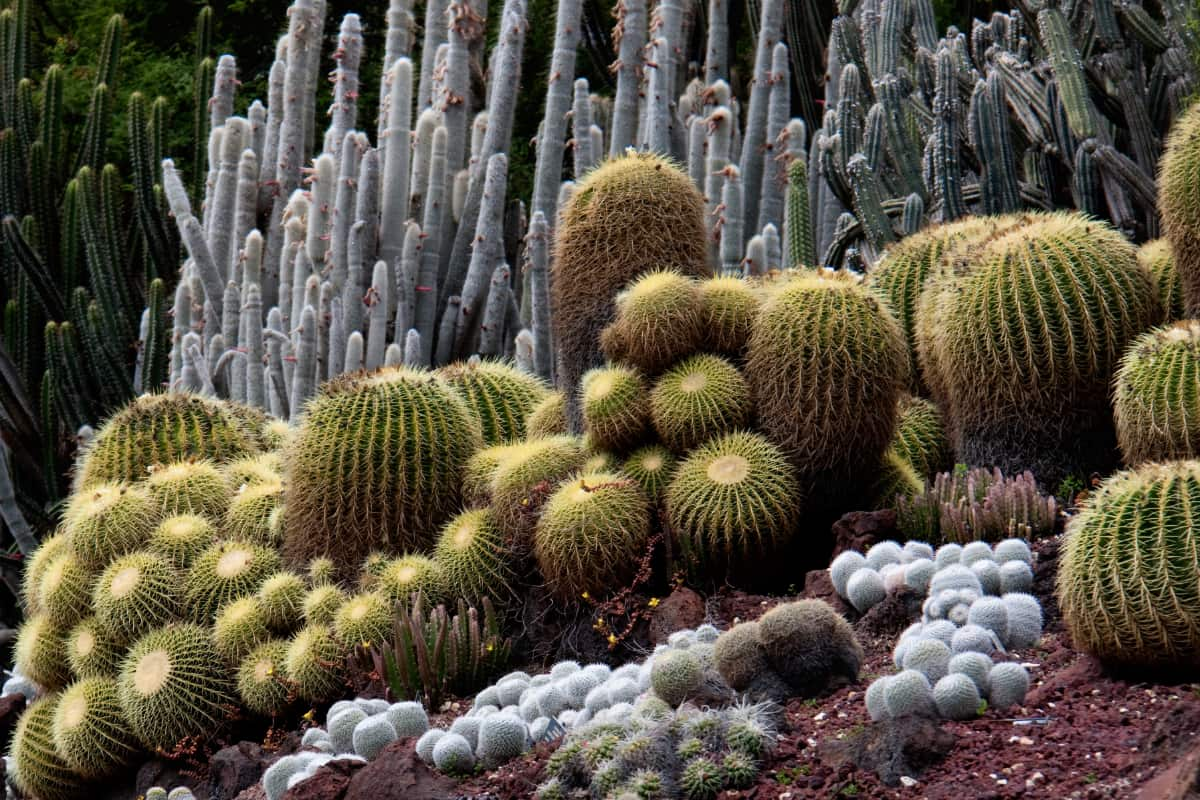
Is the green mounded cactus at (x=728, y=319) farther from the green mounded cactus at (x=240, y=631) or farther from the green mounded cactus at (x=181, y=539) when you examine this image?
the green mounded cactus at (x=181, y=539)

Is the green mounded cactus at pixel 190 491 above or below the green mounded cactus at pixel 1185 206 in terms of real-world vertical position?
below

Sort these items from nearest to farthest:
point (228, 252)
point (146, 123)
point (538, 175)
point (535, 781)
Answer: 1. point (535, 781)
2. point (538, 175)
3. point (228, 252)
4. point (146, 123)

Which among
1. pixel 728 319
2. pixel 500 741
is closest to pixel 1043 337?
pixel 728 319

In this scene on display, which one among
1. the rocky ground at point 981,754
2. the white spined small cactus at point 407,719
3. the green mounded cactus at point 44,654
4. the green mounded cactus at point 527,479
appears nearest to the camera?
the rocky ground at point 981,754

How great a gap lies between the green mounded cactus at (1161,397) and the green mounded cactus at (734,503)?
4.24 ft

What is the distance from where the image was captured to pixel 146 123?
1350cm

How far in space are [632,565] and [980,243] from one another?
2.05m

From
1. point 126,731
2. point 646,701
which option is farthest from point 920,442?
point 126,731

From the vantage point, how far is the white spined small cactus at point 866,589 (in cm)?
545

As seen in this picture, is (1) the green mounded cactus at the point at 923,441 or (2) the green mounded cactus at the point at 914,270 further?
(2) the green mounded cactus at the point at 914,270

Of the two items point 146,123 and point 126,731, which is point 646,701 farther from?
point 146,123

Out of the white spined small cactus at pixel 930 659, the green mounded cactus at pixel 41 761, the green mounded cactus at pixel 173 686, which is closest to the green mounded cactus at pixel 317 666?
the green mounded cactus at pixel 173 686

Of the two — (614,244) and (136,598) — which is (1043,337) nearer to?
(614,244)

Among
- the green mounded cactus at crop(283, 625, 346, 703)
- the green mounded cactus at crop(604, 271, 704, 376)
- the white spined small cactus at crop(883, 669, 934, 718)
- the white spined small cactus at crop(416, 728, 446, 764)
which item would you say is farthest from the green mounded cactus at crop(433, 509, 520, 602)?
the white spined small cactus at crop(883, 669, 934, 718)
